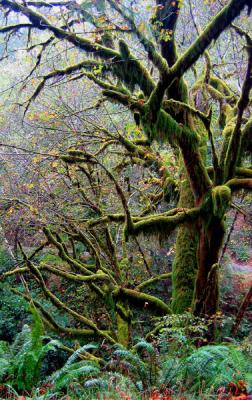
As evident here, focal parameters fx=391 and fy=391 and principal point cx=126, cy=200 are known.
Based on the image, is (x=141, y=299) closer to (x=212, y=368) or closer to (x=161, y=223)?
(x=161, y=223)

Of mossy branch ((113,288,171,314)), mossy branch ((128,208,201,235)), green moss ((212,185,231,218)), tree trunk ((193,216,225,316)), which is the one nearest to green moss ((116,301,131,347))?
mossy branch ((113,288,171,314))

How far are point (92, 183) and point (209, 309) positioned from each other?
11.1 ft

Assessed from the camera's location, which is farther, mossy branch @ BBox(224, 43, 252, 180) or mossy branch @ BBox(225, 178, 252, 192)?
mossy branch @ BBox(225, 178, 252, 192)

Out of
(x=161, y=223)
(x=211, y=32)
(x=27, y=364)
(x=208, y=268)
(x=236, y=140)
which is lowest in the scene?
(x=27, y=364)

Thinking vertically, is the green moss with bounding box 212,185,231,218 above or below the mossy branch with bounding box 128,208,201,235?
above

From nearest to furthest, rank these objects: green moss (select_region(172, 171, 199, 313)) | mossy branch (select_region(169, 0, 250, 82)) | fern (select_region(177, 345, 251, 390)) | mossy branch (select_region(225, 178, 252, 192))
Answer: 1. fern (select_region(177, 345, 251, 390))
2. mossy branch (select_region(169, 0, 250, 82))
3. mossy branch (select_region(225, 178, 252, 192))
4. green moss (select_region(172, 171, 199, 313))

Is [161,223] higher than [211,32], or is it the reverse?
[211,32]

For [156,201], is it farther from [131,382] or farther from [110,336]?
[131,382]

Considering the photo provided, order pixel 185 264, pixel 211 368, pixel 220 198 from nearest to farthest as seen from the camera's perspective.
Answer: pixel 211 368 → pixel 220 198 → pixel 185 264

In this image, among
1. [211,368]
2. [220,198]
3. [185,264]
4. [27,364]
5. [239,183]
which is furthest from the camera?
[185,264]

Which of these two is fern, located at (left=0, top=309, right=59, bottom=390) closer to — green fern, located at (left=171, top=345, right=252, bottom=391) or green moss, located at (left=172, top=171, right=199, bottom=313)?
green fern, located at (left=171, top=345, right=252, bottom=391)

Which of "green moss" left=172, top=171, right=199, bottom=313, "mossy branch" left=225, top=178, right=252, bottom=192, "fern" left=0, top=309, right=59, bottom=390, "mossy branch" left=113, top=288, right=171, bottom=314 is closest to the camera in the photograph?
"fern" left=0, top=309, right=59, bottom=390

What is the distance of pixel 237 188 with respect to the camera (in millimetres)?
6594

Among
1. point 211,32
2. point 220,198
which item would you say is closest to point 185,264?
point 220,198
